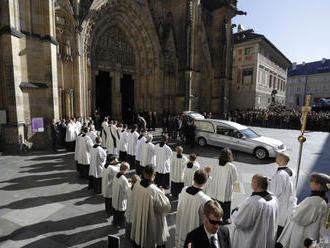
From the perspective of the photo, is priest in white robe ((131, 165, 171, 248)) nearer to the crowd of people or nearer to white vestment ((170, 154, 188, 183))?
white vestment ((170, 154, 188, 183))

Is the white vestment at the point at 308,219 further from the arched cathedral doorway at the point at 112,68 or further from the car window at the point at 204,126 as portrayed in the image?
the arched cathedral doorway at the point at 112,68

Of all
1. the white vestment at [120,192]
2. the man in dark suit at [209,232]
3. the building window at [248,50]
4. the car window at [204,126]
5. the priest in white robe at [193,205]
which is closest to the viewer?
the man in dark suit at [209,232]

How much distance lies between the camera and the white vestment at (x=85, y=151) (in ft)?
21.6

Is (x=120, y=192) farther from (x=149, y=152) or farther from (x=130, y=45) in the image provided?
(x=130, y=45)

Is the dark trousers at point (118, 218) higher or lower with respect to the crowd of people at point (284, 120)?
lower

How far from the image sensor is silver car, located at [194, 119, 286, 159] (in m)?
9.24

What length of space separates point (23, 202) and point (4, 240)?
1.51m

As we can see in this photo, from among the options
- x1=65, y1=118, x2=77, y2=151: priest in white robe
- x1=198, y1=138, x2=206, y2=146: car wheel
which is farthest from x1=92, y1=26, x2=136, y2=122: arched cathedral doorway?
x1=198, y1=138, x2=206, y2=146: car wheel

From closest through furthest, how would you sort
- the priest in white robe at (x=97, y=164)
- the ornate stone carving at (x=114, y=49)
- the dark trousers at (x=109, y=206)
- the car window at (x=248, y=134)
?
the dark trousers at (x=109, y=206), the priest in white robe at (x=97, y=164), the car window at (x=248, y=134), the ornate stone carving at (x=114, y=49)

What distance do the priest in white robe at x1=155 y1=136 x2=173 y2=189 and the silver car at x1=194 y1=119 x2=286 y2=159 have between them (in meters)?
5.23

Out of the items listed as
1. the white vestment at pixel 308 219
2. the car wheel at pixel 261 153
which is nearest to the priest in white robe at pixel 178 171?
the white vestment at pixel 308 219

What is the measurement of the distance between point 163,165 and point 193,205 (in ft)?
11.0

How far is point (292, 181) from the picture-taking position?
3.52 meters

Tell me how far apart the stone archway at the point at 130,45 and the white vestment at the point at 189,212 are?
13399mm
